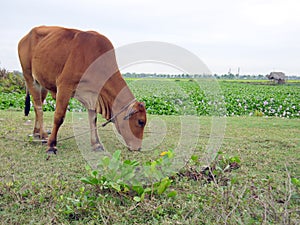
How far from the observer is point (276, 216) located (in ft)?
7.75

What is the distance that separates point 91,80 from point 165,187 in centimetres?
197

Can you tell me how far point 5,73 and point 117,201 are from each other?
13930 millimetres

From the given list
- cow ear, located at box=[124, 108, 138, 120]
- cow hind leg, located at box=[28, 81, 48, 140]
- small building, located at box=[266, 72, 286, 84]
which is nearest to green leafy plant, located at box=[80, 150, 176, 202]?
cow ear, located at box=[124, 108, 138, 120]

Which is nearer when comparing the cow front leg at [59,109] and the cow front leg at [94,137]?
the cow front leg at [59,109]

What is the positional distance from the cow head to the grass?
0.68 feet

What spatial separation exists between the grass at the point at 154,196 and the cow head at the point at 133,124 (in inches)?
8.1

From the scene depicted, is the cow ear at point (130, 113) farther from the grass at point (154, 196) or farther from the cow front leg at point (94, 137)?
the cow front leg at point (94, 137)

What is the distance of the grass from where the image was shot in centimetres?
249

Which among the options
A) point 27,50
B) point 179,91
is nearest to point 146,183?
point 179,91

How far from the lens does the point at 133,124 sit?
4098mm

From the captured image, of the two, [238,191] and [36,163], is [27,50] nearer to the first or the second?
[36,163]

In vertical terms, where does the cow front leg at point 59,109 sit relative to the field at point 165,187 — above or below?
above

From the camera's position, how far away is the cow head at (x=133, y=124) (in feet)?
13.3

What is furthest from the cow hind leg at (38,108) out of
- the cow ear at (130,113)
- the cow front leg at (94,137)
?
the cow ear at (130,113)
